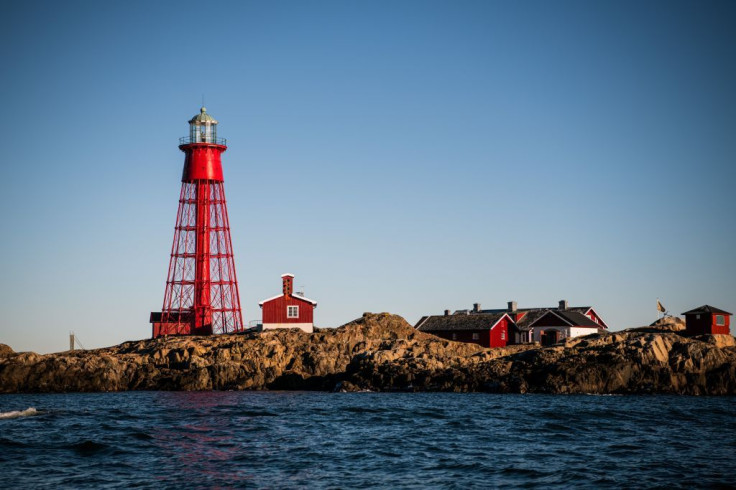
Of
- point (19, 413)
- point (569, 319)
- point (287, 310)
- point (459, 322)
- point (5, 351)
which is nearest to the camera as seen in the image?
point (19, 413)

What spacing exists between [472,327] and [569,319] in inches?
392

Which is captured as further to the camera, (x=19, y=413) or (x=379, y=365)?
(x=379, y=365)

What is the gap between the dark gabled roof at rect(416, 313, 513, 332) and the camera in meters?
82.6

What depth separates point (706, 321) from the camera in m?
71.2

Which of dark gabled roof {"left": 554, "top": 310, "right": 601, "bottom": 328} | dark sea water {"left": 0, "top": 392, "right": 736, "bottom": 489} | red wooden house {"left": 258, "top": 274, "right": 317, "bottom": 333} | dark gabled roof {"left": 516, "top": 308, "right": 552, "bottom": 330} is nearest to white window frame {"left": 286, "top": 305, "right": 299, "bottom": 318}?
red wooden house {"left": 258, "top": 274, "right": 317, "bottom": 333}

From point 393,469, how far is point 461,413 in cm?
1727

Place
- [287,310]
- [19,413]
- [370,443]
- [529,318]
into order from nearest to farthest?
[370,443] < [19,413] < [287,310] < [529,318]

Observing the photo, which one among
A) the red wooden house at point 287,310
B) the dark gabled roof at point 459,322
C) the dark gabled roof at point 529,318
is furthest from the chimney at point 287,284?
the dark gabled roof at point 529,318

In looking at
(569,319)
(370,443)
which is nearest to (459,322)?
(569,319)

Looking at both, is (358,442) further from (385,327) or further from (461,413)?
(385,327)

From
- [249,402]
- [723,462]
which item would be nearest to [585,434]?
[723,462]

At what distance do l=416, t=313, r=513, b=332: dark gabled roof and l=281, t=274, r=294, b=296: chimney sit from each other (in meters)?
15.2

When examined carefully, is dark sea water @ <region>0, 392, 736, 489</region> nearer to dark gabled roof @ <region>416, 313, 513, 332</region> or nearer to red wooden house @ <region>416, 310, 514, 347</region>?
red wooden house @ <region>416, 310, 514, 347</region>

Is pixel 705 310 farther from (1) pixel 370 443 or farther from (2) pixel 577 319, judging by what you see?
(1) pixel 370 443
